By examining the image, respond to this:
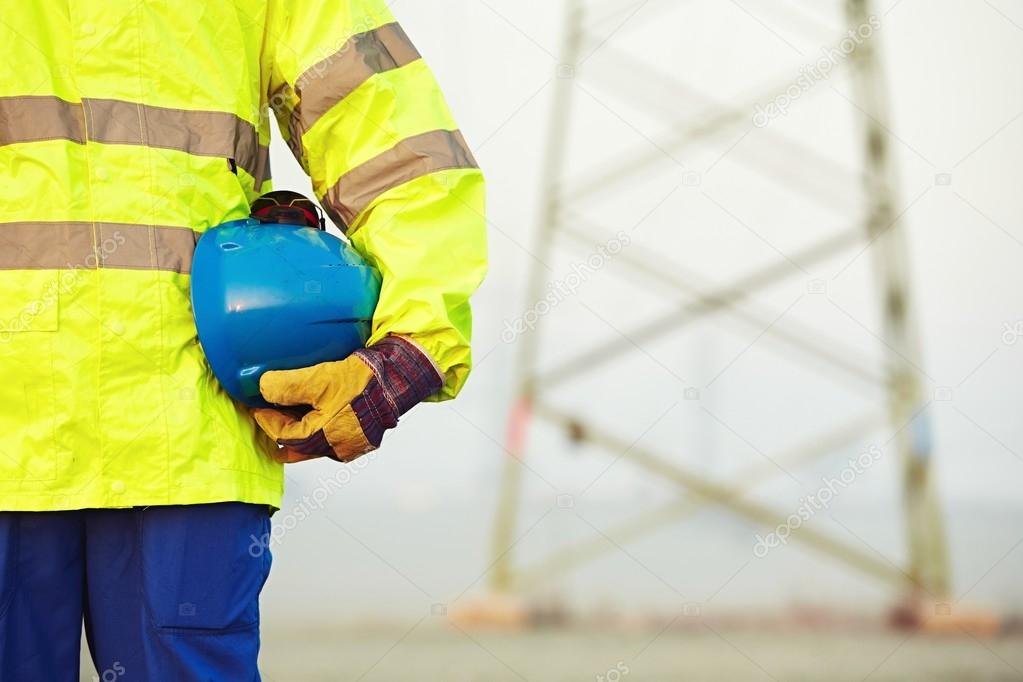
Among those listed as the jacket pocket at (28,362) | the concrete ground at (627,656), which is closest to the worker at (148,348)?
the jacket pocket at (28,362)

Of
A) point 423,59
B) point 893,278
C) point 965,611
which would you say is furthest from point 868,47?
point 423,59

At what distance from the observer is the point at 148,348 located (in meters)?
1.31

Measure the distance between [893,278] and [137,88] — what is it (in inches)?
224

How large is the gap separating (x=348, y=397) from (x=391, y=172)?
11.1 inches

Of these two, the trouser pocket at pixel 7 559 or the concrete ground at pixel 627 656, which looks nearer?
the trouser pocket at pixel 7 559

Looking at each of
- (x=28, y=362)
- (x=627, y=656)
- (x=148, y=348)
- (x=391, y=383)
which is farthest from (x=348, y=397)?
(x=627, y=656)

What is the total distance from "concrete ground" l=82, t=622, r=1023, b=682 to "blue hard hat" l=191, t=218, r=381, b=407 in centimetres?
336

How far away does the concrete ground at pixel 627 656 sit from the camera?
4781mm

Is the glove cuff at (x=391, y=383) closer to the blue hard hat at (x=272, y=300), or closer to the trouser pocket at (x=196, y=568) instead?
the blue hard hat at (x=272, y=300)

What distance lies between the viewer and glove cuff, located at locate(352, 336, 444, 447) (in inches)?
52.0

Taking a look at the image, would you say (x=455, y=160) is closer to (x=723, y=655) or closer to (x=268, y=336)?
(x=268, y=336)

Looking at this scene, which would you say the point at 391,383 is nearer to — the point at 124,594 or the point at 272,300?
the point at 272,300

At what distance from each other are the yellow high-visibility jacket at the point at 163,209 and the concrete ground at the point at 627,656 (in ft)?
11.1

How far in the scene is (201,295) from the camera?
1330 mm
